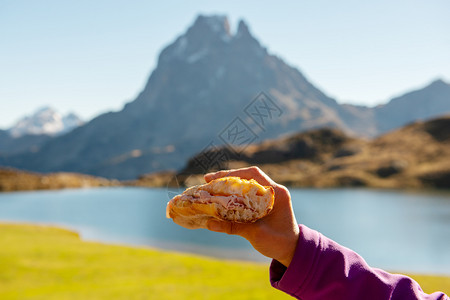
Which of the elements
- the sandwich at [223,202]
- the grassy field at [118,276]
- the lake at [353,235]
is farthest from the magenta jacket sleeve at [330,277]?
the lake at [353,235]

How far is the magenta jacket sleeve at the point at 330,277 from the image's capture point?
2.07 meters

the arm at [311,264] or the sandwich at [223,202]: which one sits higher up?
the sandwich at [223,202]

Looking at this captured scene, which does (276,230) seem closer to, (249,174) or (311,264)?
(311,264)

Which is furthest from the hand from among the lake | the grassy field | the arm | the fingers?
the lake

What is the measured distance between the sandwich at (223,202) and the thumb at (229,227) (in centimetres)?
3

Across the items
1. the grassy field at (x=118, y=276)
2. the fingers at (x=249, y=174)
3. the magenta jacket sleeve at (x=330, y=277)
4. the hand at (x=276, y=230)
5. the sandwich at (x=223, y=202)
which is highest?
the grassy field at (x=118, y=276)

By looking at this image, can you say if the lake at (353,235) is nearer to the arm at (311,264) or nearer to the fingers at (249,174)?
the fingers at (249,174)

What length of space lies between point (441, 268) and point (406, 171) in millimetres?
155511

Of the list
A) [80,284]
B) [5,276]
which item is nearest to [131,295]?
[80,284]

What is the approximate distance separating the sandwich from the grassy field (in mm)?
13672

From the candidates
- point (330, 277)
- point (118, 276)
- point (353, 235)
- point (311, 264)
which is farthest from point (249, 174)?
point (353, 235)

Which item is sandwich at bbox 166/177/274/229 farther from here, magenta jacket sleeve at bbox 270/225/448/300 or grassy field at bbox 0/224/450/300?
grassy field at bbox 0/224/450/300

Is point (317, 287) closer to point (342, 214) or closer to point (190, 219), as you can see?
point (190, 219)

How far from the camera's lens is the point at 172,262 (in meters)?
24.6
